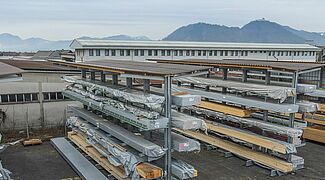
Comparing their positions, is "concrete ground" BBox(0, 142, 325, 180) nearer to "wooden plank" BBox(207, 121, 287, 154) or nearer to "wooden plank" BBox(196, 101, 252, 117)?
"wooden plank" BBox(207, 121, 287, 154)

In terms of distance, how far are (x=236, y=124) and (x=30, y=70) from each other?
11150mm

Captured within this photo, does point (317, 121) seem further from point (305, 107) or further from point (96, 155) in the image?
point (96, 155)

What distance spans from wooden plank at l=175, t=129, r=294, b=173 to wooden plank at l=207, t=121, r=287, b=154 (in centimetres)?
Result: 68

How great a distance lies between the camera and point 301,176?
1168 cm

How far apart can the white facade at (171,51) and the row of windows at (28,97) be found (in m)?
7.36

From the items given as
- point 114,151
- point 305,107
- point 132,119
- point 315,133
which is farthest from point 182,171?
point 315,133

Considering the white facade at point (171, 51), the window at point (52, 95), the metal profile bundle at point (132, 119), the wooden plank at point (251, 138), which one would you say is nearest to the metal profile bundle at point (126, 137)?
the metal profile bundle at point (132, 119)

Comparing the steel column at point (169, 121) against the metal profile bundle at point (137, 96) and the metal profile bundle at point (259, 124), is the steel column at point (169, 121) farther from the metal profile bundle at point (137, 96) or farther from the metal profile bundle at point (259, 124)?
the metal profile bundle at point (259, 124)

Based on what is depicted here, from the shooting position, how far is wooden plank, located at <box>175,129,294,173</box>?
1153cm

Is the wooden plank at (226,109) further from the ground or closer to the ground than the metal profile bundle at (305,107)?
closer to the ground

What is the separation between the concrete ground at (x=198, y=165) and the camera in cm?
1159

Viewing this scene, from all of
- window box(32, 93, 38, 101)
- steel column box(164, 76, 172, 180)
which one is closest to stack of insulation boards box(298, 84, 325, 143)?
steel column box(164, 76, 172, 180)

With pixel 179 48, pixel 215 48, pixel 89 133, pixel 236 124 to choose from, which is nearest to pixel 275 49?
pixel 215 48

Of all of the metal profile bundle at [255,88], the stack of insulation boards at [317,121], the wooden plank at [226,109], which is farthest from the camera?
the stack of insulation boards at [317,121]
